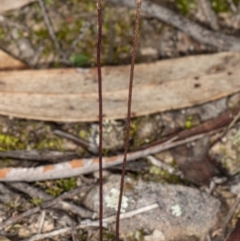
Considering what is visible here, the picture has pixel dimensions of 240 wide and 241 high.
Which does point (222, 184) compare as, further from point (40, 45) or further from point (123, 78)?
point (40, 45)

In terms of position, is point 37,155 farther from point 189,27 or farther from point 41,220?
point 189,27

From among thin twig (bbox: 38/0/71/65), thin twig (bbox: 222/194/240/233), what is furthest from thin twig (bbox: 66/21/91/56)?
thin twig (bbox: 222/194/240/233)

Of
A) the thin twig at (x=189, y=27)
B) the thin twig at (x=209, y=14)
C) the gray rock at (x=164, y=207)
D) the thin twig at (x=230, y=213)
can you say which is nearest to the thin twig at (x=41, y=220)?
the gray rock at (x=164, y=207)

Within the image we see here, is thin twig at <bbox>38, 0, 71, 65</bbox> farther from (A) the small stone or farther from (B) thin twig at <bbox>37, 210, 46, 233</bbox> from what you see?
(A) the small stone

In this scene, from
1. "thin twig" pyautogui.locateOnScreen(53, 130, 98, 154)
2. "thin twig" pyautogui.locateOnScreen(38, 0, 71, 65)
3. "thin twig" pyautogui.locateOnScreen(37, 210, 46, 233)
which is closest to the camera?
"thin twig" pyautogui.locateOnScreen(37, 210, 46, 233)

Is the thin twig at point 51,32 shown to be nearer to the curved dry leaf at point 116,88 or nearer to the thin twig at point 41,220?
the curved dry leaf at point 116,88

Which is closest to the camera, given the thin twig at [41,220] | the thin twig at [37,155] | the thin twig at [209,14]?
the thin twig at [41,220]

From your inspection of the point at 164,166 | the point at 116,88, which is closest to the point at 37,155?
the point at 116,88

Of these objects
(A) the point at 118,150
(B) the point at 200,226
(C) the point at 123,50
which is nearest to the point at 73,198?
(A) the point at 118,150
